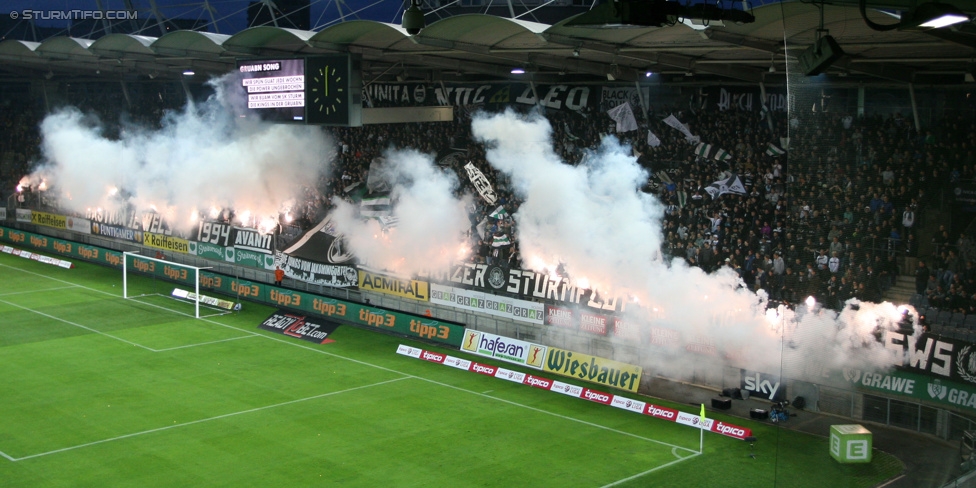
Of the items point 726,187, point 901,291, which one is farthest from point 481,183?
point 901,291

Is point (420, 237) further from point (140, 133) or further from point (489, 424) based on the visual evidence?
point (140, 133)

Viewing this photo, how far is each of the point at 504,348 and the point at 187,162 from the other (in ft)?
74.1

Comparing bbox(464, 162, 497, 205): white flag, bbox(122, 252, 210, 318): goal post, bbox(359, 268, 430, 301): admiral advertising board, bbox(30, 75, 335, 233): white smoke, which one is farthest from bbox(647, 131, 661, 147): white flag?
bbox(122, 252, 210, 318): goal post

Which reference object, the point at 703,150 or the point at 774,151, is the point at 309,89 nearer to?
the point at 703,150

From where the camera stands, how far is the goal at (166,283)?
32875 mm

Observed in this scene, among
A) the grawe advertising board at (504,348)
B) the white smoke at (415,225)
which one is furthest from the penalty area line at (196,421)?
the white smoke at (415,225)

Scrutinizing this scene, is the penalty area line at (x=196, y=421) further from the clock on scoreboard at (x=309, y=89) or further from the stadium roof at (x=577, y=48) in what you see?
the stadium roof at (x=577, y=48)

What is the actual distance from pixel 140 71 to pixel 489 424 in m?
29.1

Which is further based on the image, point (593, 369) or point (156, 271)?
point (156, 271)

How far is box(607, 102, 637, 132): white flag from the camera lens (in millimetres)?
30812

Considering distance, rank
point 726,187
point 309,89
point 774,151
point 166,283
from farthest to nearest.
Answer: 1. point 166,283
2. point 726,187
3. point 309,89
4. point 774,151

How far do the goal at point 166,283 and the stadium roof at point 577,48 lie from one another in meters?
7.93

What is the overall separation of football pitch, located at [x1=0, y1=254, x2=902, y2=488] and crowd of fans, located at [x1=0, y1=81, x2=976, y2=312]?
3.42 m

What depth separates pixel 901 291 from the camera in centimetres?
1252
